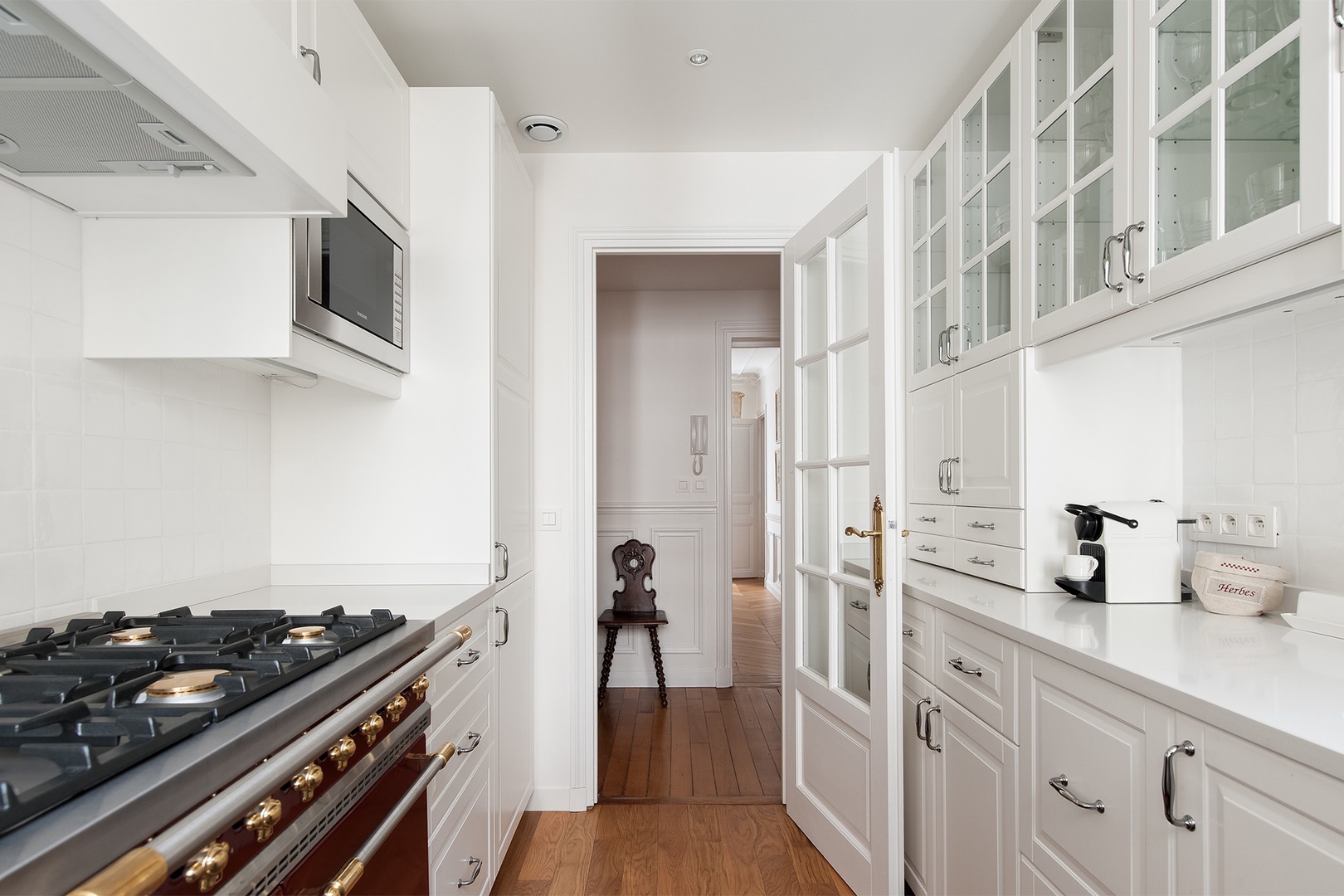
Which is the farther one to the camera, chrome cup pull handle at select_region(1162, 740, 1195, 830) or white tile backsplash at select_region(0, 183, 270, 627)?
white tile backsplash at select_region(0, 183, 270, 627)

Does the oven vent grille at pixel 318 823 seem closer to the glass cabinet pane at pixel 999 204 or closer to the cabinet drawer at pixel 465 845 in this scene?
the cabinet drawer at pixel 465 845

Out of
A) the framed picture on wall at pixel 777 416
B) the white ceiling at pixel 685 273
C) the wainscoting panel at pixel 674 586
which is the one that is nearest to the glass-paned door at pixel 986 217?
the white ceiling at pixel 685 273

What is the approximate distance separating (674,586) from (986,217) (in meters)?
2.95

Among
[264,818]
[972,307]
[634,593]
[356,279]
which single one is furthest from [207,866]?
[634,593]

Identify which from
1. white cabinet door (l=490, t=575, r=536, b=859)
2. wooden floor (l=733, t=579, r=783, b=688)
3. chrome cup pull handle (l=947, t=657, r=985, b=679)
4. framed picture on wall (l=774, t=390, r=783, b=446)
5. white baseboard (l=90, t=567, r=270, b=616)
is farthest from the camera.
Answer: framed picture on wall (l=774, t=390, r=783, b=446)

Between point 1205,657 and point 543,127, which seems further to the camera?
point 543,127

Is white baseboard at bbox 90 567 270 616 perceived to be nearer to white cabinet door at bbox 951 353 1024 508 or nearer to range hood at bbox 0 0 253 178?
range hood at bbox 0 0 253 178

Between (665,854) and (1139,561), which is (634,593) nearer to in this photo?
(665,854)

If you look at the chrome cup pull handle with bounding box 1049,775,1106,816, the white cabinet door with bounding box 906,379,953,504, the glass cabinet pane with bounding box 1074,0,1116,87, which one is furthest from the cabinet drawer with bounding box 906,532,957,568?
the glass cabinet pane with bounding box 1074,0,1116,87

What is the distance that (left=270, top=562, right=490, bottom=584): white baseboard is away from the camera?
6.35 ft

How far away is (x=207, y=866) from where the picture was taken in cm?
68

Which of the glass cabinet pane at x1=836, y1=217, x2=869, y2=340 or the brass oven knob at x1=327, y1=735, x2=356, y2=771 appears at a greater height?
the glass cabinet pane at x1=836, y1=217, x2=869, y2=340

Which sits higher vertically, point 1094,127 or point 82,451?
point 1094,127

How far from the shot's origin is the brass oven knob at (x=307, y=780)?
33.9 inches
